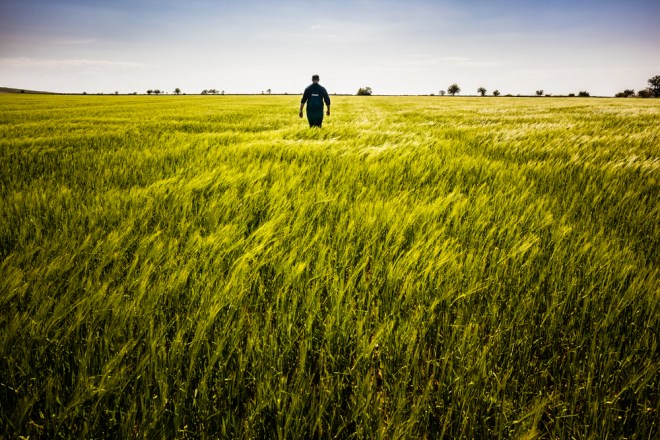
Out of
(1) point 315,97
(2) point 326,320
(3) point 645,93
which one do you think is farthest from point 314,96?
(3) point 645,93

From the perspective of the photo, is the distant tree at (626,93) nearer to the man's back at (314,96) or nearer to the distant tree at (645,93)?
the distant tree at (645,93)

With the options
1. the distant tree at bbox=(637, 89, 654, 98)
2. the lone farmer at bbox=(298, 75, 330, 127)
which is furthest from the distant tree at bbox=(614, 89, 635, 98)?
the lone farmer at bbox=(298, 75, 330, 127)

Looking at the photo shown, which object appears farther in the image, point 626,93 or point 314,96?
point 626,93

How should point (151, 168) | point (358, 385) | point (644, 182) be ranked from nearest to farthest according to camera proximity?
point (358, 385) < point (644, 182) < point (151, 168)

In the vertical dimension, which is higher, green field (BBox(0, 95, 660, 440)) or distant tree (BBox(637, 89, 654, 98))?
distant tree (BBox(637, 89, 654, 98))

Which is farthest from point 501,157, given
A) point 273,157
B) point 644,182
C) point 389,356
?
point 389,356

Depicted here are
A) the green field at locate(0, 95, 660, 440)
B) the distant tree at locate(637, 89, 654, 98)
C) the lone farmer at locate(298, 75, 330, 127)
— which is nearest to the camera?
the green field at locate(0, 95, 660, 440)

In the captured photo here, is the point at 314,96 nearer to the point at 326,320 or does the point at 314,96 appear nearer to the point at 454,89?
the point at 326,320

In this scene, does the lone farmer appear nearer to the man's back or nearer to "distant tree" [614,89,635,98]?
the man's back

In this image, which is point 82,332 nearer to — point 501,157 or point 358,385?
point 358,385

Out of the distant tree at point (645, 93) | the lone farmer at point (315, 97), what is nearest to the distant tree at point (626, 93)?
the distant tree at point (645, 93)

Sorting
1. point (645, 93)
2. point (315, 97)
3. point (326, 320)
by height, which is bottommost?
point (326, 320)

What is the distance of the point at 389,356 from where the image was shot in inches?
37.1

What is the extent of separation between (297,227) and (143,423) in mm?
1189
